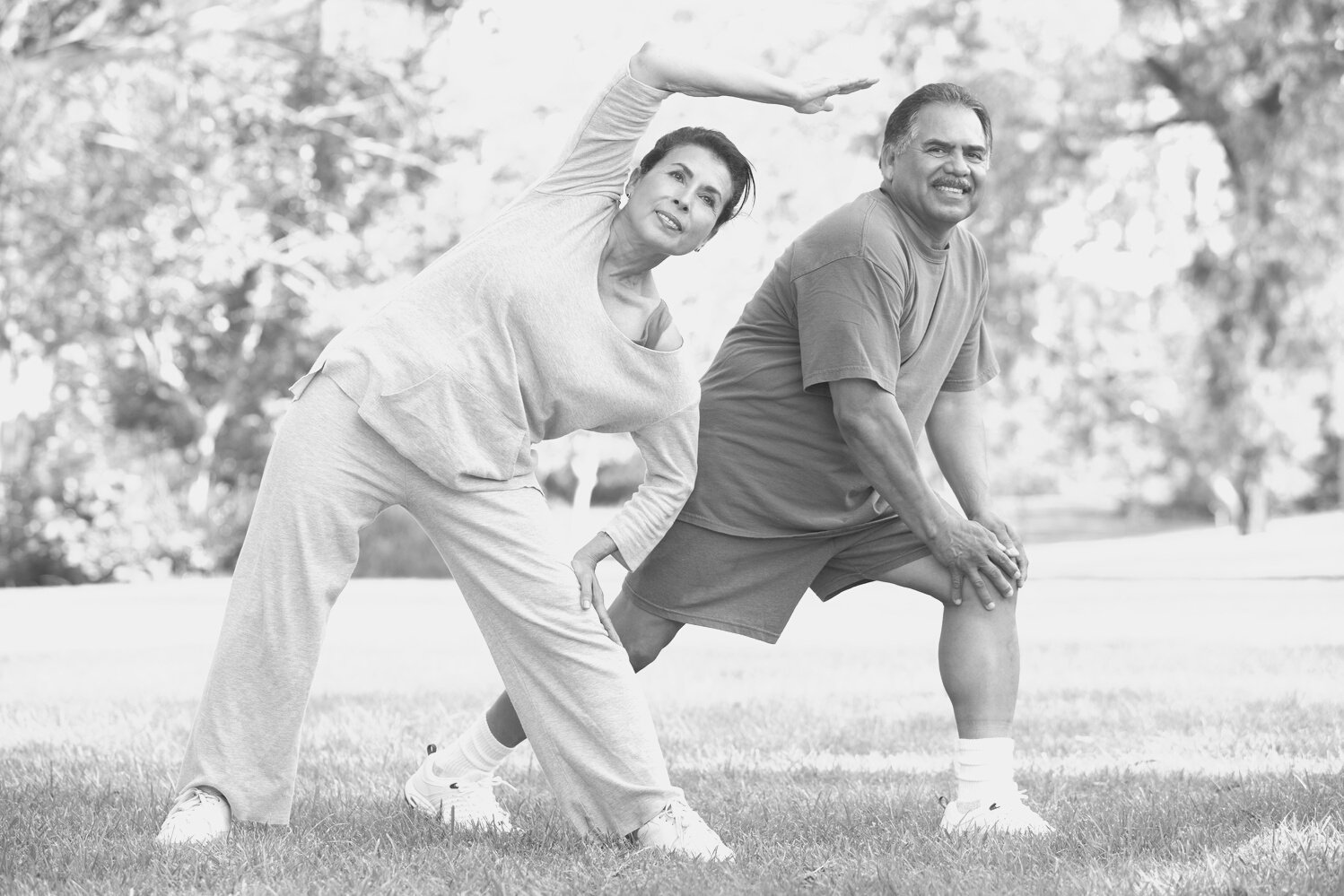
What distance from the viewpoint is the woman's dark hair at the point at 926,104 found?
4289 millimetres

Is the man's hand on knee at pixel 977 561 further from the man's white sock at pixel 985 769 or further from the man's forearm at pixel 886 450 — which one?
the man's white sock at pixel 985 769

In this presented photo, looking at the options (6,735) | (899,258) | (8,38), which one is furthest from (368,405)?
(8,38)

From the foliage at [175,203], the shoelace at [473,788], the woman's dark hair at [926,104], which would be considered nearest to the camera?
the woman's dark hair at [926,104]

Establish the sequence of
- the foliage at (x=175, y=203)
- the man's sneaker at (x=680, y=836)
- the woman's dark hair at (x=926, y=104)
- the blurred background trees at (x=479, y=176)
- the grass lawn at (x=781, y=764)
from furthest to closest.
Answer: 1. the blurred background trees at (x=479, y=176)
2. the foliage at (x=175, y=203)
3. the woman's dark hair at (x=926, y=104)
4. the man's sneaker at (x=680, y=836)
5. the grass lawn at (x=781, y=764)

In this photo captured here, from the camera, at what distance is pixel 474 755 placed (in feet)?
14.6

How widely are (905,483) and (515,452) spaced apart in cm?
106

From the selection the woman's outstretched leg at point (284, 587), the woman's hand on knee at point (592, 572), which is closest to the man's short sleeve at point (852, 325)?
the woman's hand on knee at point (592, 572)

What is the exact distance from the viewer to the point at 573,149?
12.8 feet

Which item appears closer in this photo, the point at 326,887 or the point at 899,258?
the point at 326,887

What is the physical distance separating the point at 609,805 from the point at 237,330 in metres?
22.4

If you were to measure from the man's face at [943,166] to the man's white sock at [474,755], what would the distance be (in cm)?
194

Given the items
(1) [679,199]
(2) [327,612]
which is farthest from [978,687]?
(2) [327,612]

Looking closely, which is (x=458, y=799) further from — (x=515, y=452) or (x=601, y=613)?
(x=515, y=452)

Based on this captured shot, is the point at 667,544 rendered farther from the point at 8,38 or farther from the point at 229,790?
the point at 8,38
